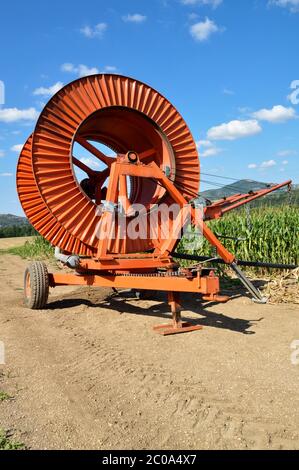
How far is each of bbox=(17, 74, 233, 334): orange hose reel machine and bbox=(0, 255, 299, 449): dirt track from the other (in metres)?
0.66

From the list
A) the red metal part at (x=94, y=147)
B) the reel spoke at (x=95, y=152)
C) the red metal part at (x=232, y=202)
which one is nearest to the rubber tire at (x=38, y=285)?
the red metal part at (x=94, y=147)

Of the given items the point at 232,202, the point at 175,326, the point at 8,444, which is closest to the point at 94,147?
the point at 232,202

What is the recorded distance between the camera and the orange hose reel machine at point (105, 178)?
5.64m

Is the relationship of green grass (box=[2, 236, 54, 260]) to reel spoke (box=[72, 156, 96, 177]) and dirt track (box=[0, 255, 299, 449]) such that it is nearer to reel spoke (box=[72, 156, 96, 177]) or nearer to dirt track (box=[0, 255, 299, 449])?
reel spoke (box=[72, 156, 96, 177])

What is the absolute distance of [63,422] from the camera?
3.03 metres

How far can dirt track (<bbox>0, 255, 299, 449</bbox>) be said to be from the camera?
287 centimetres

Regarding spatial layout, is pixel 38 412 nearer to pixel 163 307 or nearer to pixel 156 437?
pixel 156 437

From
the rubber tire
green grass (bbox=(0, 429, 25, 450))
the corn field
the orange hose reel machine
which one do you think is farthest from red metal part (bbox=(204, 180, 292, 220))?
green grass (bbox=(0, 429, 25, 450))

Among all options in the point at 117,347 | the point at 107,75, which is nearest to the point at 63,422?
the point at 117,347

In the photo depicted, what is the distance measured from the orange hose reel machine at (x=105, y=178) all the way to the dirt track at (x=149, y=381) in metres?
0.66

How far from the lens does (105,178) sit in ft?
22.8

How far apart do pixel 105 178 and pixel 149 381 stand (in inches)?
156
